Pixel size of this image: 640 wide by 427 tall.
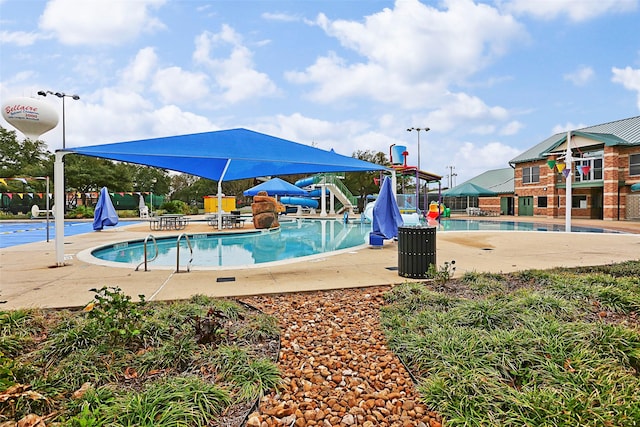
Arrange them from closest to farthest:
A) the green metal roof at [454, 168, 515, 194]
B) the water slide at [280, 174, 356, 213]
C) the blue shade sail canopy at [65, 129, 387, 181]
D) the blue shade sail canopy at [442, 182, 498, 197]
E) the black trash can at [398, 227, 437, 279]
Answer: the black trash can at [398, 227, 437, 279] < the blue shade sail canopy at [65, 129, 387, 181] < the water slide at [280, 174, 356, 213] < the blue shade sail canopy at [442, 182, 498, 197] < the green metal roof at [454, 168, 515, 194]

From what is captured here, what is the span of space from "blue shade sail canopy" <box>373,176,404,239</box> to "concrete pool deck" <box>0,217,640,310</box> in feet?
1.74

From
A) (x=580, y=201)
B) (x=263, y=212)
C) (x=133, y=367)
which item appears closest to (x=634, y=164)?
(x=580, y=201)

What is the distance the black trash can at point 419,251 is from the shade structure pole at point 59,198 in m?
6.46

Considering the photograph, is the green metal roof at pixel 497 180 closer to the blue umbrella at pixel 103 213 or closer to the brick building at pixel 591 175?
the brick building at pixel 591 175

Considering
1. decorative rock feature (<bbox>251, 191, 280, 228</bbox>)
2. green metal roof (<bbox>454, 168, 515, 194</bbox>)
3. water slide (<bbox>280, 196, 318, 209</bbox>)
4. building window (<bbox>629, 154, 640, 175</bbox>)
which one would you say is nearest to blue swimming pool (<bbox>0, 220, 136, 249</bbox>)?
decorative rock feature (<bbox>251, 191, 280, 228</bbox>)

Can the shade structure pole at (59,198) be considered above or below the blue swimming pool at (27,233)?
above

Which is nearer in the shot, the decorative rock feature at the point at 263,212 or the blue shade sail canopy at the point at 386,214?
the blue shade sail canopy at the point at 386,214

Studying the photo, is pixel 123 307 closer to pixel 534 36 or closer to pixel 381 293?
pixel 381 293

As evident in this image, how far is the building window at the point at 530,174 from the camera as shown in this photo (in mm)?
28766

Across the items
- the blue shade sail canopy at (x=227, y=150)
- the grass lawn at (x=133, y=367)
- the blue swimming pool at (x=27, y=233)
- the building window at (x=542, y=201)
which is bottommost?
the grass lawn at (x=133, y=367)

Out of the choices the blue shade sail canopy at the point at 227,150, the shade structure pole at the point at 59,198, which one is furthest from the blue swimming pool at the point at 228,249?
the blue shade sail canopy at the point at 227,150

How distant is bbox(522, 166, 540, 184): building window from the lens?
94.4ft

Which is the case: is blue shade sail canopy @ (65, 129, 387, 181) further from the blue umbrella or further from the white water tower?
the blue umbrella

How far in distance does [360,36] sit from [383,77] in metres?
3.58
